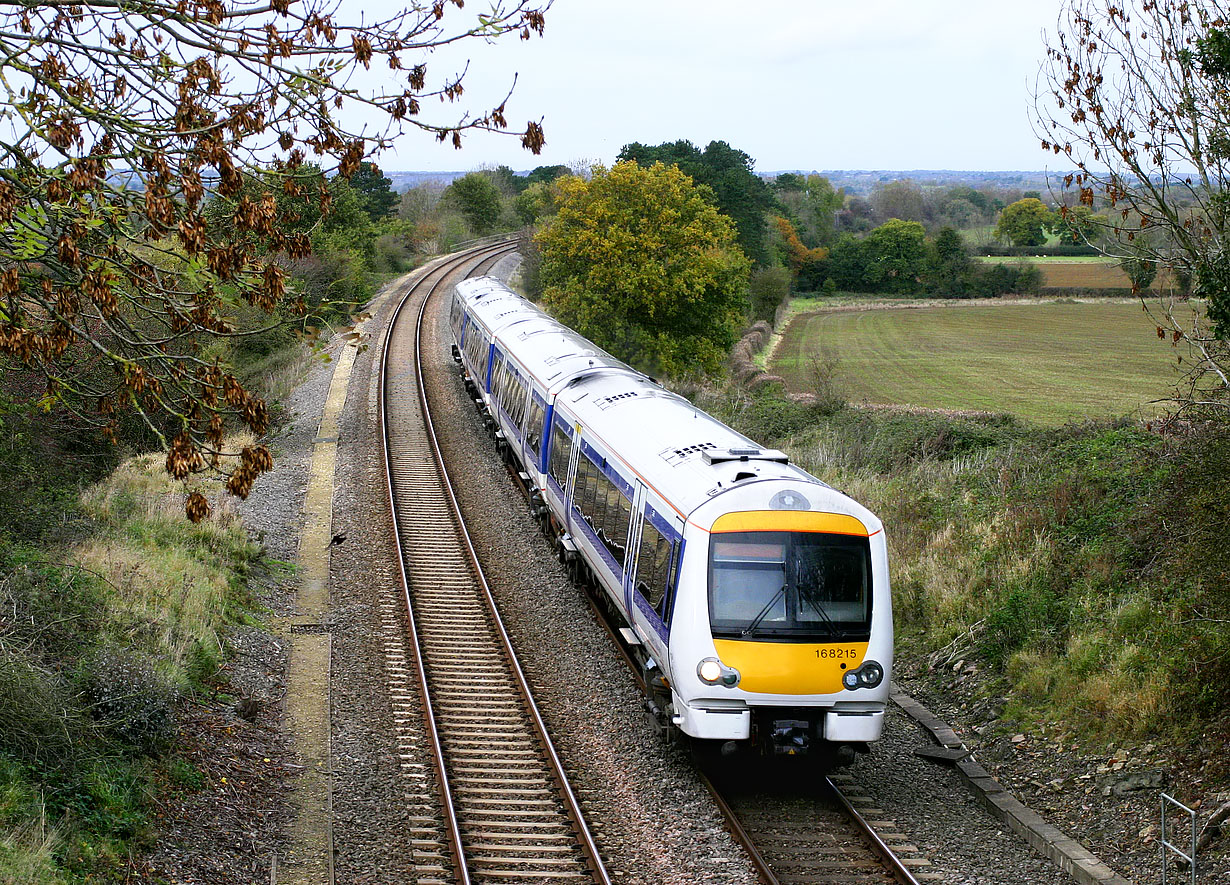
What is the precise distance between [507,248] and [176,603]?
65.9 metres

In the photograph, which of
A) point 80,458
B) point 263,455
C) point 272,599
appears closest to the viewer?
point 263,455

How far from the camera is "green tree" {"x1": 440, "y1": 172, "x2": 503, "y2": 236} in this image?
91.8 meters

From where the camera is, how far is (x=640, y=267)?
39531 millimetres

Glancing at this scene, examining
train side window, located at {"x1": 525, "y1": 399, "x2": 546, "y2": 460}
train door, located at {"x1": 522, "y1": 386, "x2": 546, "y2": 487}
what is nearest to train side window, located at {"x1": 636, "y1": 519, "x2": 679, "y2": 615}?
train door, located at {"x1": 522, "y1": 386, "x2": 546, "y2": 487}

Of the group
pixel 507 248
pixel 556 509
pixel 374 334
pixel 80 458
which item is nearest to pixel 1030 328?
pixel 507 248

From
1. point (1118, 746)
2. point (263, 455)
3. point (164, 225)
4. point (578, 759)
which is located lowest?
point (578, 759)

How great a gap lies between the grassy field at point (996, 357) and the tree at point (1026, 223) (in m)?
29.2

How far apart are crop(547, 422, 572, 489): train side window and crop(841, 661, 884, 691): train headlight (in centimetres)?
703

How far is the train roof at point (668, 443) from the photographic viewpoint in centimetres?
1063

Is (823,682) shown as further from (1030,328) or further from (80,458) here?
(1030,328)

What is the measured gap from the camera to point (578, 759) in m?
11.0

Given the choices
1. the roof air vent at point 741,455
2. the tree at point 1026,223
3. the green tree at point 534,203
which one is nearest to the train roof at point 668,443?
the roof air vent at point 741,455

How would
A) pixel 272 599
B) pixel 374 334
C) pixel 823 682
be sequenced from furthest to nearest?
pixel 374 334
pixel 272 599
pixel 823 682

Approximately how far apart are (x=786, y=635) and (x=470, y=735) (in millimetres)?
3826
